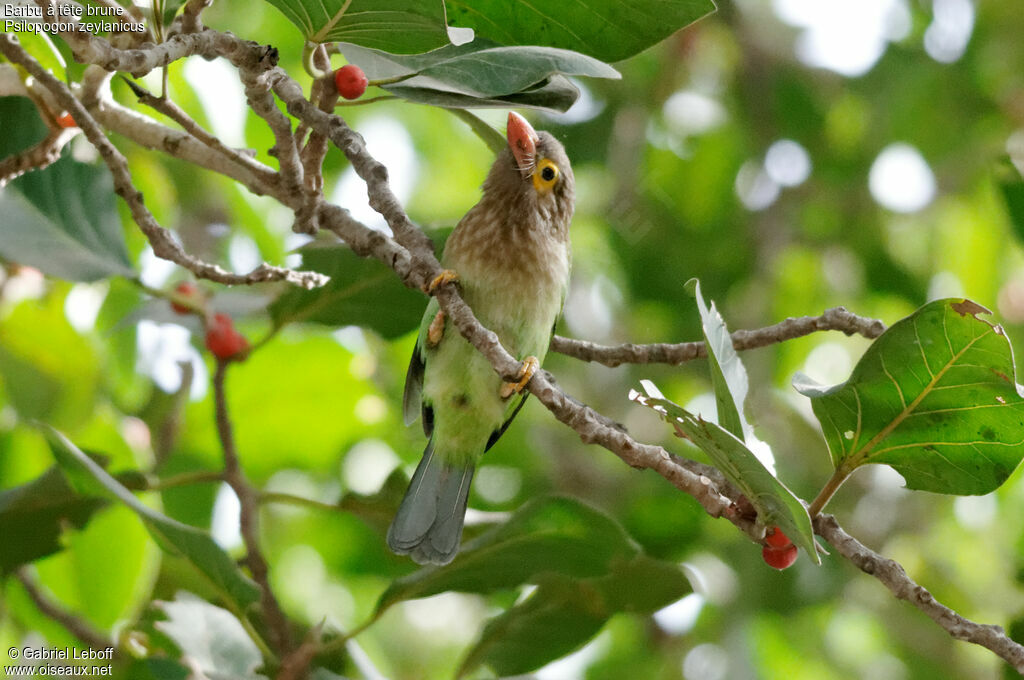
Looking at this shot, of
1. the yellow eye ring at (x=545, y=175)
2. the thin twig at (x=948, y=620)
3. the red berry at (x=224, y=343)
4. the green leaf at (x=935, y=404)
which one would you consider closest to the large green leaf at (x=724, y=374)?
the green leaf at (x=935, y=404)

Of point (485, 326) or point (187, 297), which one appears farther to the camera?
point (187, 297)

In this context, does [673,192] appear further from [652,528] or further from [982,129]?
[652,528]

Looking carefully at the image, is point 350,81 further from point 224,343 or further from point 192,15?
point 224,343

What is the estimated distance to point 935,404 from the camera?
1627 millimetres

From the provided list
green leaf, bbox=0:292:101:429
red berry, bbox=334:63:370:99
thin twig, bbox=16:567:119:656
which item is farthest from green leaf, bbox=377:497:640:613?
green leaf, bbox=0:292:101:429

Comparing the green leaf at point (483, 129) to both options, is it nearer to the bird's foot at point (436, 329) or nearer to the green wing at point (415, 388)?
the bird's foot at point (436, 329)

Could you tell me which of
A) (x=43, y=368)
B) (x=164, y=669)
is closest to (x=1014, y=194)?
(x=164, y=669)

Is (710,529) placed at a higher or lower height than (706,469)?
lower

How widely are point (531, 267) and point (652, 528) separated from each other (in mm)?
1735

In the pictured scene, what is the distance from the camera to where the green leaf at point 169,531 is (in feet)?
5.84

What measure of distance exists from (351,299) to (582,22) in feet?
2.98

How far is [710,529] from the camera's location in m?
4.37

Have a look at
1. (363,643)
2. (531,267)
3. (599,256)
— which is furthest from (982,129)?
(363,643)

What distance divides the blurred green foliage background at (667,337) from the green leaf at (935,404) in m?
1.64
